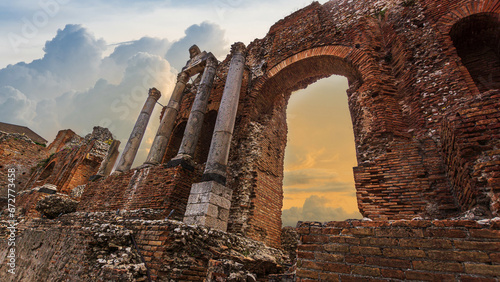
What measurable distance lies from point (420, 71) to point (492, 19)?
2.09 m

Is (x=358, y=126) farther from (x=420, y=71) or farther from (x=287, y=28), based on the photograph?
(x=287, y=28)

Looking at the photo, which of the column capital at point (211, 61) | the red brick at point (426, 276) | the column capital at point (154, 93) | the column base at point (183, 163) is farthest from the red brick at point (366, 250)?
the column capital at point (154, 93)

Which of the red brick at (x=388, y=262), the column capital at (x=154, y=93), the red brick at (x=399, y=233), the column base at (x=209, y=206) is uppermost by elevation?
the column capital at (x=154, y=93)

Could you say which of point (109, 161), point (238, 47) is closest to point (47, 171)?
point (109, 161)

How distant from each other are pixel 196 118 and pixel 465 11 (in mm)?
7886

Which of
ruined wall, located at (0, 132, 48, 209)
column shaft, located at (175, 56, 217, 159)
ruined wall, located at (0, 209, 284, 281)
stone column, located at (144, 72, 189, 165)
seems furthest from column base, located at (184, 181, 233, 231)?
ruined wall, located at (0, 132, 48, 209)

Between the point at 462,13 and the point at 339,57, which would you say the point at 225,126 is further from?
the point at 462,13

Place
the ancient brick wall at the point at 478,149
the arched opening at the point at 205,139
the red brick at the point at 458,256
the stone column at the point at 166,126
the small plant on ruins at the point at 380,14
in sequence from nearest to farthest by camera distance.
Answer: the red brick at the point at 458,256 < the ancient brick wall at the point at 478,149 < the small plant on ruins at the point at 380,14 < the stone column at the point at 166,126 < the arched opening at the point at 205,139

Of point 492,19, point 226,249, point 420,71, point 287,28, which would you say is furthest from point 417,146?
point 287,28

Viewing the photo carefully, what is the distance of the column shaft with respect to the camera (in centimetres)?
731

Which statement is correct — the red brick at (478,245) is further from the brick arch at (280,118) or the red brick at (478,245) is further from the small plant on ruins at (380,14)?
the small plant on ruins at (380,14)

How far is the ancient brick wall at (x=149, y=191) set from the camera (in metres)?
6.26

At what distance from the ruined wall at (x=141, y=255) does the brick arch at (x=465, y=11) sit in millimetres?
7176

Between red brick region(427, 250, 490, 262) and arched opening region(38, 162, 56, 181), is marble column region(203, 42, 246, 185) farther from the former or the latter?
arched opening region(38, 162, 56, 181)
